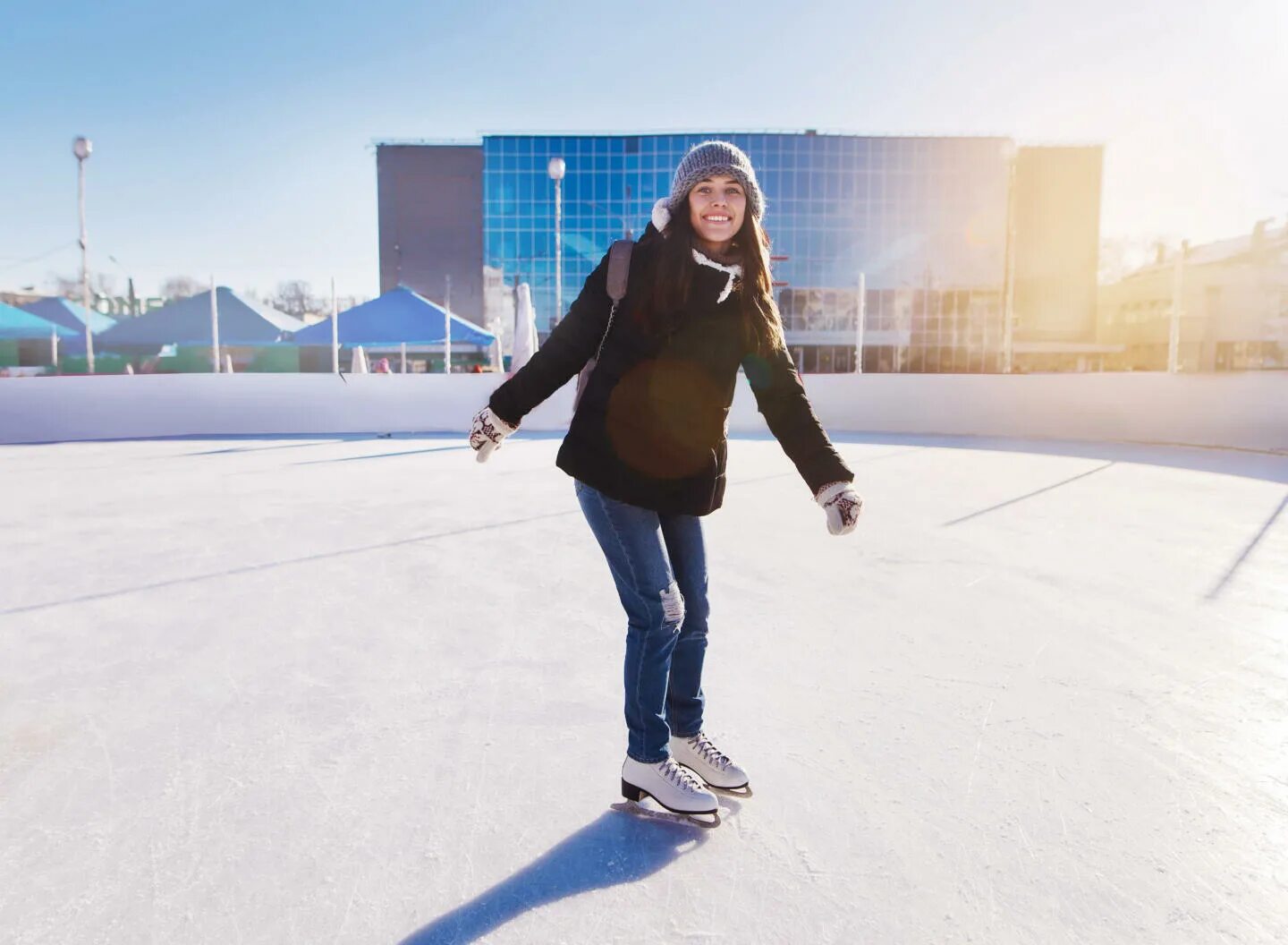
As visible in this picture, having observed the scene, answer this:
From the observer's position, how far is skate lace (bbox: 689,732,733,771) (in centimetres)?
208

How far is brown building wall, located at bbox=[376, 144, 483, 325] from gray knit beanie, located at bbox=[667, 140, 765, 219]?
158ft

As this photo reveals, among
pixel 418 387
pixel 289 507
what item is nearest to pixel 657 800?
pixel 289 507

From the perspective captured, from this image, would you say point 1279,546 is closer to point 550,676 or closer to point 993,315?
point 550,676

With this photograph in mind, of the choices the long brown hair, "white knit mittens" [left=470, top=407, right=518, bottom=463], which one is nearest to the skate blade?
"white knit mittens" [left=470, top=407, right=518, bottom=463]

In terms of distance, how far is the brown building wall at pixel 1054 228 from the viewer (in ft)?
147

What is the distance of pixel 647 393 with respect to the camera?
1.90 m

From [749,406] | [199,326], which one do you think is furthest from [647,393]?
[199,326]

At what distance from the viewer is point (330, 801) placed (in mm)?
2029

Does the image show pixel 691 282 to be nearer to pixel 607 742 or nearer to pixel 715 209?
pixel 715 209

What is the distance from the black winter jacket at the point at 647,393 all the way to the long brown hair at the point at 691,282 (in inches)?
0.9

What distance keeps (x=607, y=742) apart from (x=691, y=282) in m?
1.34

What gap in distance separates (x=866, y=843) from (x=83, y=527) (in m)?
5.61

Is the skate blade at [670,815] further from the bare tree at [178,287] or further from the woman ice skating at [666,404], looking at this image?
the bare tree at [178,287]

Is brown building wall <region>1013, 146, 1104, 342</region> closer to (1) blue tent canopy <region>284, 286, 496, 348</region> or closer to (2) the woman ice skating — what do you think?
(1) blue tent canopy <region>284, 286, 496, 348</region>
